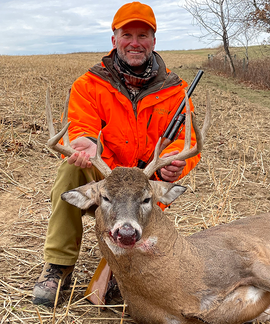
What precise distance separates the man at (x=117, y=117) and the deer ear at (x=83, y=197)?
0.40 m

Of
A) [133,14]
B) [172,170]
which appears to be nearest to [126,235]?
[172,170]

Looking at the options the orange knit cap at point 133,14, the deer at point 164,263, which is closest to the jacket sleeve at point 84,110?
the deer at point 164,263

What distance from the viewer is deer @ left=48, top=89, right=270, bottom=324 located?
2404 millimetres

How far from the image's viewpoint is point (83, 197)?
277 cm

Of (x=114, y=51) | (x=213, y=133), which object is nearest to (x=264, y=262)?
(x=114, y=51)

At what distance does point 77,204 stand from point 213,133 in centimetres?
598

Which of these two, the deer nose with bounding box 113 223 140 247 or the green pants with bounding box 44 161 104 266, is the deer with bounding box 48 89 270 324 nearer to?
the deer nose with bounding box 113 223 140 247

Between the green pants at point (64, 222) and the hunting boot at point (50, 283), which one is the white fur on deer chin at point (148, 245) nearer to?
the green pants at point (64, 222)

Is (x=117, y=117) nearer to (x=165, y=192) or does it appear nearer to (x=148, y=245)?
(x=165, y=192)

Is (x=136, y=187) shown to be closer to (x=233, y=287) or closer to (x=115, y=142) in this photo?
(x=233, y=287)

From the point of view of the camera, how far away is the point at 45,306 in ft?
9.89

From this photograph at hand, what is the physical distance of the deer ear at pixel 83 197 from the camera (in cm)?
274

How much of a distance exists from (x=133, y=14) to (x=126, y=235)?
2.65 metres

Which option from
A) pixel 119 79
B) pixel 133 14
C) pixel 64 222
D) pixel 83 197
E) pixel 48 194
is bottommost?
pixel 48 194
